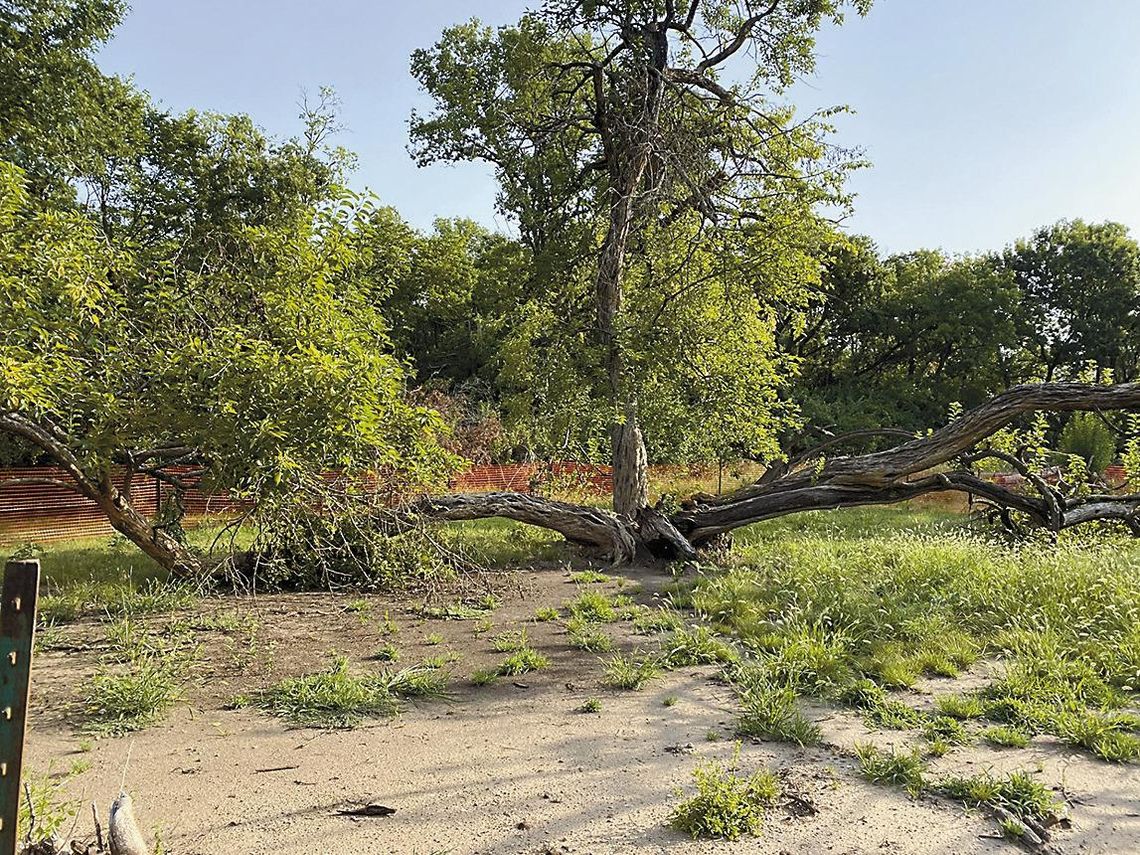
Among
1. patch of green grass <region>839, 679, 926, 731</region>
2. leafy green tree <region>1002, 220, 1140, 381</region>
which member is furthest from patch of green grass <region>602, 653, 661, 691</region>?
leafy green tree <region>1002, 220, 1140, 381</region>

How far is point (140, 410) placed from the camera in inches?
232

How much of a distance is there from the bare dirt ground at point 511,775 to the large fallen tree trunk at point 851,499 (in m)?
4.23

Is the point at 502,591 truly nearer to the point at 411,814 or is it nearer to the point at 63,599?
the point at 63,599

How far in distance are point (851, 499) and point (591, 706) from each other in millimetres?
5895

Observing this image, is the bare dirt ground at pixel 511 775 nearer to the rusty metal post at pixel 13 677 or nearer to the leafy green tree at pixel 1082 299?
the rusty metal post at pixel 13 677

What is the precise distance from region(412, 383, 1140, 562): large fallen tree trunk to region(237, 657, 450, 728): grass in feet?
11.6

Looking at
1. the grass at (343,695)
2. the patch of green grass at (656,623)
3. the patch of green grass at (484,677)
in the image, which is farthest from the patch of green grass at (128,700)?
the patch of green grass at (656,623)

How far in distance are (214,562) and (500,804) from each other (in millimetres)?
6060

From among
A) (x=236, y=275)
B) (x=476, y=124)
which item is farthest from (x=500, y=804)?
(x=476, y=124)

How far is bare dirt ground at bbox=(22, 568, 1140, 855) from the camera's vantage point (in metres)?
2.88

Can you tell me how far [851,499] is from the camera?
927cm

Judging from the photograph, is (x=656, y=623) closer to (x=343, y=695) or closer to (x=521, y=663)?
(x=521, y=663)

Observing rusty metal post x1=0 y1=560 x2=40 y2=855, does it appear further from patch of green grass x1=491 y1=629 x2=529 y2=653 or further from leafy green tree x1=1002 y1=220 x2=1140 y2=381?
leafy green tree x1=1002 y1=220 x2=1140 y2=381

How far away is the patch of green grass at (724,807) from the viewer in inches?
114
